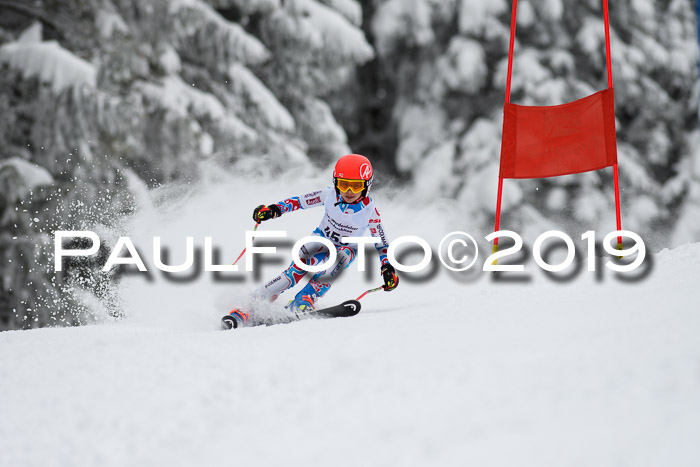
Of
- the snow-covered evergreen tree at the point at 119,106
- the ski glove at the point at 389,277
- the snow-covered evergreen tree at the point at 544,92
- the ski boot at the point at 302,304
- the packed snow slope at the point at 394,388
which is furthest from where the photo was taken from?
the snow-covered evergreen tree at the point at 544,92

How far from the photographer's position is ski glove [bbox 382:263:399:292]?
4297 mm

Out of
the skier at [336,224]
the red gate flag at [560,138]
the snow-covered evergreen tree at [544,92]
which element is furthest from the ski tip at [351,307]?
the snow-covered evergreen tree at [544,92]

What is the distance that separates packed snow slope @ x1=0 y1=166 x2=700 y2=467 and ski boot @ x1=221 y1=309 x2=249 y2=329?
0.46m

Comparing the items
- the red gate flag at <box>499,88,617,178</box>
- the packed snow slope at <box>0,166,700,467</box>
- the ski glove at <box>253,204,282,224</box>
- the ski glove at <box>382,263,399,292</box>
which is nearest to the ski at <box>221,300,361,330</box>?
the ski glove at <box>382,263,399,292</box>

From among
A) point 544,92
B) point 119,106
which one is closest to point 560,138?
point 119,106

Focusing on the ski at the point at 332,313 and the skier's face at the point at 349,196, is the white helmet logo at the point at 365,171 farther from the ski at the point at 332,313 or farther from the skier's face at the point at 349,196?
the ski at the point at 332,313

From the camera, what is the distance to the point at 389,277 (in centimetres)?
432

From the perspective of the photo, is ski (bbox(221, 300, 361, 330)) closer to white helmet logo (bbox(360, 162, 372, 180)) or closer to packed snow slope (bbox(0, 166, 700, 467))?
packed snow slope (bbox(0, 166, 700, 467))

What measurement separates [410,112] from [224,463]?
1010 centimetres

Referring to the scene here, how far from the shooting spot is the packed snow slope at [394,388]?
6.04ft

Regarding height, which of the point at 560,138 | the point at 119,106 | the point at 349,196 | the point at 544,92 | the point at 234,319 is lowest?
the point at 234,319

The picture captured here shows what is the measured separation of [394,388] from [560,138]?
3.10 metres

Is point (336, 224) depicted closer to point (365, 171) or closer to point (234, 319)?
point (365, 171)

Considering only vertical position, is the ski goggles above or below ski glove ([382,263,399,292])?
above
